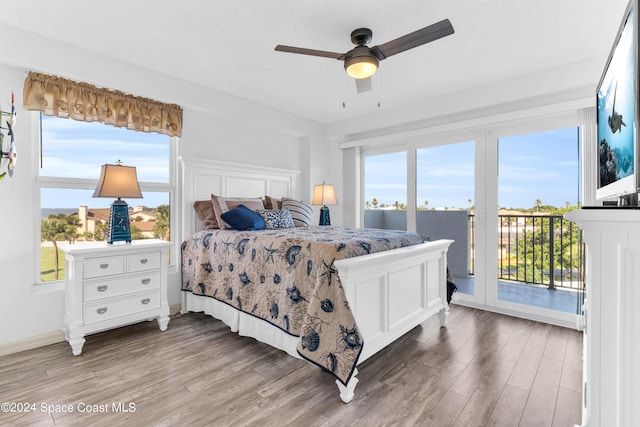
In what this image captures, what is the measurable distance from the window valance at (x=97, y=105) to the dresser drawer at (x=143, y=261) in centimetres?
124

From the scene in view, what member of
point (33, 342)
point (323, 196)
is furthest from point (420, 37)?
point (33, 342)

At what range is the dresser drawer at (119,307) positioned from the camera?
7.92 feet

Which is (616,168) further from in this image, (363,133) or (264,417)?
(363,133)

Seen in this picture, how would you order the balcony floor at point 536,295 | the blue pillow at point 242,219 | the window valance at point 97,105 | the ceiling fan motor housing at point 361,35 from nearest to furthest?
the ceiling fan motor housing at point 361,35 < the window valance at point 97,105 < the blue pillow at point 242,219 < the balcony floor at point 536,295

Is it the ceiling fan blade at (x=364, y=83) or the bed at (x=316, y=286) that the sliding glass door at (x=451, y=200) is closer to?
the bed at (x=316, y=286)

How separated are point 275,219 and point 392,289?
1.57 meters

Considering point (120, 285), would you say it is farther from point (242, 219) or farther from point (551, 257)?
point (551, 257)

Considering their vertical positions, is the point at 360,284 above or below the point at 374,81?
below

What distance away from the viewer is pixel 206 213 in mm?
3350

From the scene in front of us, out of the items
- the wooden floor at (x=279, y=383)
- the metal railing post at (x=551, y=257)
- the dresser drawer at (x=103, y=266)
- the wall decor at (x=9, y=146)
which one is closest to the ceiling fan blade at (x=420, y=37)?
the wooden floor at (x=279, y=383)

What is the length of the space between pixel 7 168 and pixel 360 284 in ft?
9.21

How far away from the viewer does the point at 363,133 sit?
4660 mm

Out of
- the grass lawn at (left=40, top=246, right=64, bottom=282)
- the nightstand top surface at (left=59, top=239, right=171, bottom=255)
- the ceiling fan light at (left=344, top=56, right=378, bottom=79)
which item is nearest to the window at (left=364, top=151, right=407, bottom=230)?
the ceiling fan light at (left=344, top=56, right=378, bottom=79)

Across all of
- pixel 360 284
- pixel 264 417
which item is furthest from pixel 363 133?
pixel 264 417
